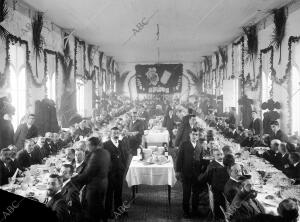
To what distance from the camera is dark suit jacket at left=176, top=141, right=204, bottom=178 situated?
649cm

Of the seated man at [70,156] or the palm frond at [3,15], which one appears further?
the palm frond at [3,15]

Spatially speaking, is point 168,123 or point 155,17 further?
point 168,123

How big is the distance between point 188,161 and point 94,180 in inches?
70.8

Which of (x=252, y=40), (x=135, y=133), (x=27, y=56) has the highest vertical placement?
(x=252, y=40)

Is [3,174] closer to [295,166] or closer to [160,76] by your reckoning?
[295,166]

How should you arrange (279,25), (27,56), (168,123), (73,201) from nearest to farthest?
(73,201) → (27,56) → (279,25) → (168,123)

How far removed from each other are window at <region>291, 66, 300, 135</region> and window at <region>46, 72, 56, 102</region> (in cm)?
703

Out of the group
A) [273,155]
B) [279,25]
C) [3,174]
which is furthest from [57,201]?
[279,25]

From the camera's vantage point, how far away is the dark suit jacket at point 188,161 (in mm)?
6488

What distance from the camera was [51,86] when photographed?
37.9ft

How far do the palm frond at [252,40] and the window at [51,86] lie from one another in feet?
21.9

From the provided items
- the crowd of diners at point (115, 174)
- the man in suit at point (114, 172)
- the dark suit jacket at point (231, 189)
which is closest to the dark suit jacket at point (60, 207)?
the crowd of diners at point (115, 174)

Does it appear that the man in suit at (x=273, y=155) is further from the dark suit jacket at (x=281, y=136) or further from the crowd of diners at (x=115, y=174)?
the dark suit jacket at (x=281, y=136)

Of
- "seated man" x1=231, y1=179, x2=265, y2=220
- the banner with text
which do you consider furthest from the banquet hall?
the banner with text
